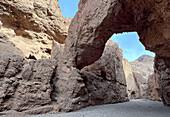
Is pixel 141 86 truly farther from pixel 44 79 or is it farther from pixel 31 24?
pixel 31 24

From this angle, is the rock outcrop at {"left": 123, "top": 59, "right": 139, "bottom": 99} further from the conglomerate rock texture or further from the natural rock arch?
the natural rock arch

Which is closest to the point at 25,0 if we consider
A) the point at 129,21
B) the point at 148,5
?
the point at 129,21

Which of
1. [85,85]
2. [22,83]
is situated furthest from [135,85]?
[22,83]

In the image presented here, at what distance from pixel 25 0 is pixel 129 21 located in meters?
10.4

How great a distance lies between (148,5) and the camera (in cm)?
271

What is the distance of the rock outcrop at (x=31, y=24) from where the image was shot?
8895 millimetres

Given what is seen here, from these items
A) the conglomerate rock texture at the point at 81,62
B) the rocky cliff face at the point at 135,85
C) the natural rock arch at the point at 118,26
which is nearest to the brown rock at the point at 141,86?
the rocky cliff face at the point at 135,85

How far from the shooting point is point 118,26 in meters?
4.00

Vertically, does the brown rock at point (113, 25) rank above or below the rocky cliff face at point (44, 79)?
above

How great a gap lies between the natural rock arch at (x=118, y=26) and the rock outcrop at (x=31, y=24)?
599cm

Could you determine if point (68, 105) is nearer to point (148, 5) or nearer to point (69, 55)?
point (69, 55)

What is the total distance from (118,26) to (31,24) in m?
9.16

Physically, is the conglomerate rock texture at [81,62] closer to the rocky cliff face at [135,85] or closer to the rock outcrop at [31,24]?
the rock outcrop at [31,24]

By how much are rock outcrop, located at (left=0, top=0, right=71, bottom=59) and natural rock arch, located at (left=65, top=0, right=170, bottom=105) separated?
5.99m
